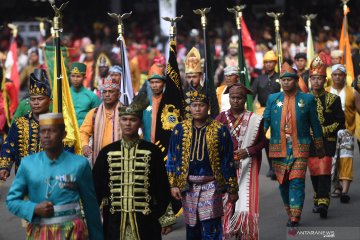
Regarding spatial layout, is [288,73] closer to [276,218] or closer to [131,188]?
[276,218]

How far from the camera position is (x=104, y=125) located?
1119 centimetres

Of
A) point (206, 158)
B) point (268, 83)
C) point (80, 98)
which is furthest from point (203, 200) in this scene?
point (268, 83)

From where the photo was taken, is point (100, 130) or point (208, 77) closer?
point (100, 130)

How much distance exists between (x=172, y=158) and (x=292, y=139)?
2314 mm

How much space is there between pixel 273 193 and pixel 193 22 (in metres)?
23.6

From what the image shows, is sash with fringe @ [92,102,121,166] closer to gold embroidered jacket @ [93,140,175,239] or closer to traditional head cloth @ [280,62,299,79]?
traditional head cloth @ [280,62,299,79]

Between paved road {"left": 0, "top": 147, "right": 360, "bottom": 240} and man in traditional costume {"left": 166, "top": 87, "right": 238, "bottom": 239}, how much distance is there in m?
1.75

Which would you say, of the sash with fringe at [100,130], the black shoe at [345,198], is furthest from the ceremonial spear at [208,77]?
the black shoe at [345,198]

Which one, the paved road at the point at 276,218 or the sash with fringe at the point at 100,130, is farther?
the paved road at the point at 276,218

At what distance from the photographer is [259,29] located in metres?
36.2

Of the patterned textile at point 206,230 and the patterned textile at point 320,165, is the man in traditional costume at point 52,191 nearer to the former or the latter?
the patterned textile at point 206,230

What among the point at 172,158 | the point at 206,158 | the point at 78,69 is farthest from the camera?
the point at 78,69

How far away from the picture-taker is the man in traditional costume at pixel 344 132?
44.5ft

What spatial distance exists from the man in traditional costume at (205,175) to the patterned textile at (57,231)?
211cm
